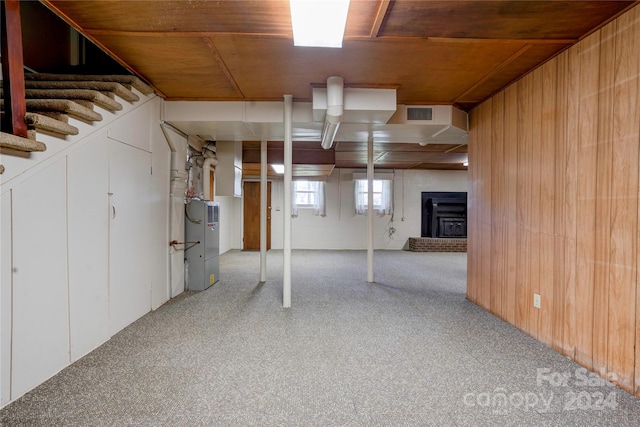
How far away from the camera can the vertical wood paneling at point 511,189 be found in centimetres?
275

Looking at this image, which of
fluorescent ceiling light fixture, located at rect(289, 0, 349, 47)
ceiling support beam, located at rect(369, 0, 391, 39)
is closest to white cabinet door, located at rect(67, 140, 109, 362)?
fluorescent ceiling light fixture, located at rect(289, 0, 349, 47)

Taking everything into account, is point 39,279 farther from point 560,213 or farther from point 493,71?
point 493,71

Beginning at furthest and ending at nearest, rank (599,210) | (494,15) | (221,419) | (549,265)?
(549,265), (599,210), (494,15), (221,419)

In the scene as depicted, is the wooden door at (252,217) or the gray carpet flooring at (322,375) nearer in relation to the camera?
the gray carpet flooring at (322,375)

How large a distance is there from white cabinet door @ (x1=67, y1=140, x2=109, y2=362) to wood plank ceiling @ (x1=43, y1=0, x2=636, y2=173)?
2.74ft

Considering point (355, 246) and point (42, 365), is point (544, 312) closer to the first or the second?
point (42, 365)

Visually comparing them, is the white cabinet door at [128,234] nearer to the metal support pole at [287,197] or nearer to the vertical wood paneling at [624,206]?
the metal support pole at [287,197]

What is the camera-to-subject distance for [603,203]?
190 cm

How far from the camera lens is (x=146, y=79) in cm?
277

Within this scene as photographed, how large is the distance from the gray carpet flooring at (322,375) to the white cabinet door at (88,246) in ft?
0.59

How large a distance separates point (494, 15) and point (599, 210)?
4.51 feet

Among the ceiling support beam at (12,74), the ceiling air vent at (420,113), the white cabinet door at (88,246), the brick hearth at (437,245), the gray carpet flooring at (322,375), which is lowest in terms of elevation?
the gray carpet flooring at (322,375)

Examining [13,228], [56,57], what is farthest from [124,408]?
[56,57]

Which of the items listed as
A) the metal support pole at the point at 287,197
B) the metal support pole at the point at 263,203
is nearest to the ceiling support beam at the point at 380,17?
the metal support pole at the point at 287,197
